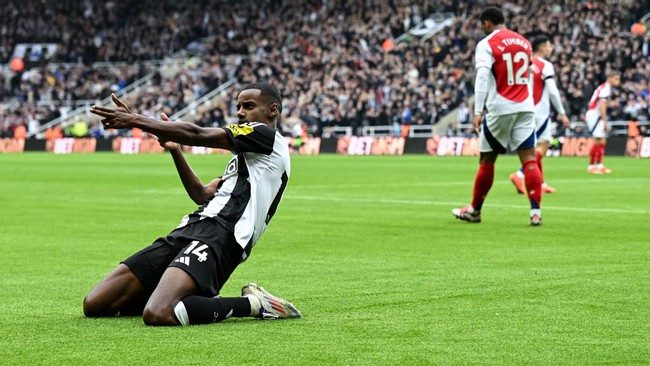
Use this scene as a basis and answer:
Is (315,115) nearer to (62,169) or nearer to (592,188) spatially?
(62,169)

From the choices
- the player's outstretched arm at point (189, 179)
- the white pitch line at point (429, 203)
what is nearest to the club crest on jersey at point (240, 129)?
the player's outstretched arm at point (189, 179)

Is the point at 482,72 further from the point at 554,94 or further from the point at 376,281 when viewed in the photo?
the point at 376,281

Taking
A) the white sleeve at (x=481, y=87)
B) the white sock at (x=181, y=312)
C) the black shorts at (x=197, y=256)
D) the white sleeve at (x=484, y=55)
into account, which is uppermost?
the white sleeve at (x=484, y=55)

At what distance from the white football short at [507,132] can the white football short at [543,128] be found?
5.33 m

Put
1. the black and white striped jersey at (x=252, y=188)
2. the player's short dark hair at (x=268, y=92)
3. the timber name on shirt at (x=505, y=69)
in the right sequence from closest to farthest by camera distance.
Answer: the black and white striped jersey at (x=252, y=188)
the player's short dark hair at (x=268, y=92)
the timber name on shirt at (x=505, y=69)

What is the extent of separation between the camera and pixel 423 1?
56812 mm

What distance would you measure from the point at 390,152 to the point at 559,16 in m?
8.82

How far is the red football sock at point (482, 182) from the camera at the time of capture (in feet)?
44.5

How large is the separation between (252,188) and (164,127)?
0.89 m

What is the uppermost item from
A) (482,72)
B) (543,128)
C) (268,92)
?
(482,72)

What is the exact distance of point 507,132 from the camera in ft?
45.1

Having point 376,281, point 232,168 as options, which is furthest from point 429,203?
point 232,168

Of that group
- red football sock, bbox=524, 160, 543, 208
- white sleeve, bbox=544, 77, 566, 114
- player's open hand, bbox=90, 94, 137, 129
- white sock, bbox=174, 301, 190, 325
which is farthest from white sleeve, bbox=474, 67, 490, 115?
player's open hand, bbox=90, 94, 137, 129

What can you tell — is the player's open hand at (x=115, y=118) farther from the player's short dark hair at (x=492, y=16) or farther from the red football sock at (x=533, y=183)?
the player's short dark hair at (x=492, y=16)
